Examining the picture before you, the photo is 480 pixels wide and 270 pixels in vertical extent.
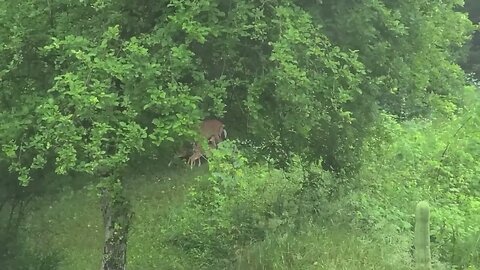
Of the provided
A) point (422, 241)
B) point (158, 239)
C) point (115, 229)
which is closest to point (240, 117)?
point (115, 229)

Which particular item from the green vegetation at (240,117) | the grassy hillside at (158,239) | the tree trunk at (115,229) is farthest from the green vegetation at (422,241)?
the tree trunk at (115,229)

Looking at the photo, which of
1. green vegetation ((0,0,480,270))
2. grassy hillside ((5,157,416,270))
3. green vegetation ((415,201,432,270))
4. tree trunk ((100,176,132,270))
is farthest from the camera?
grassy hillside ((5,157,416,270))

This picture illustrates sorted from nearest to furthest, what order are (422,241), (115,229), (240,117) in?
(422,241)
(240,117)
(115,229)

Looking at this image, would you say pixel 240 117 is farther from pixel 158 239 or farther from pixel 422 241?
pixel 158 239

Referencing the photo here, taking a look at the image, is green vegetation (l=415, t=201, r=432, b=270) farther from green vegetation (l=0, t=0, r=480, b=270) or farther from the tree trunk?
the tree trunk

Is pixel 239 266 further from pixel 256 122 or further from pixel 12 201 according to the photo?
pixel 12 201

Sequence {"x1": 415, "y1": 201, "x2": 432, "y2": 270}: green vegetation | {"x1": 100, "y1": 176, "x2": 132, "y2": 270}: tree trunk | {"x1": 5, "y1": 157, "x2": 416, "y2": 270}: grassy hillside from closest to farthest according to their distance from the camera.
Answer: {"x1": 415, "y1": 201, "x2": 432, "y2": 270}: green vegetation
{"x1": 100, "y1": 176, "x2": 132, "y2": 270}: tree trunk
{"x1": 5, "y1": 157, "x2": 416, "y2": 270}: grassy hillside

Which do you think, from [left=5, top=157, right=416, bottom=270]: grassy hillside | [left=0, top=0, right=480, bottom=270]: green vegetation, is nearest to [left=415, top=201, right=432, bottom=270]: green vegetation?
[left=0, top=0, right=480, bottom=270]: green vegetation

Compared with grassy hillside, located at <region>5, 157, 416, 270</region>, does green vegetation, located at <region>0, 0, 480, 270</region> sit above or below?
above

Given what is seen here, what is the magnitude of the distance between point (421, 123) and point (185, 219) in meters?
7.32

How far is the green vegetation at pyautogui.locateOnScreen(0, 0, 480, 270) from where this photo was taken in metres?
5.28

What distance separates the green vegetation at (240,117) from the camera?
5.28 meters

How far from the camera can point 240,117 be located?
254 inches

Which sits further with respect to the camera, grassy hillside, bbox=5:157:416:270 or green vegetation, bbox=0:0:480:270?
grassy hillside, bbox=5:157:416:270
